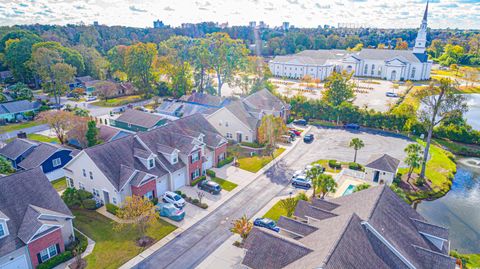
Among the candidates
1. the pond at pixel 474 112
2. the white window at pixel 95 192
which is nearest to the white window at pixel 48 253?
the white window at pixel 95 192

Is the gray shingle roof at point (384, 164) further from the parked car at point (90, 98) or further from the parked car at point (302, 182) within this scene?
→ the parked car at point (90, 98)

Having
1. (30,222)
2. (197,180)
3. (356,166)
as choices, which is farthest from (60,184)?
(356,166)

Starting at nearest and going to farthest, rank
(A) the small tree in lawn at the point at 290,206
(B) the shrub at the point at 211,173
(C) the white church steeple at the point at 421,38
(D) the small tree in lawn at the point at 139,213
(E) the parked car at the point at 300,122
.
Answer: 1. (D) the small tree in lawn at the point at 139,213
2. (A) the small tree in lawn at the point at 290,206
3. (B) the shrub at the point at 211,173
4. (E) the parked car at the point at 300,122
5. (C) the white church steeple at the point at 421,38

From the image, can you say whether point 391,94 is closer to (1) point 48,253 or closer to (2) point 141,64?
(2) point 141,64

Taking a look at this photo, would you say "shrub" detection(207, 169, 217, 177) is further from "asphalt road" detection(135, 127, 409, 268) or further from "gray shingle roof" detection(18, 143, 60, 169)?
"gray shingle roof" detection(18, 143, 60, 169)

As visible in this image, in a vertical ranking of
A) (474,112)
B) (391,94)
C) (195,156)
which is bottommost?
(474,112)

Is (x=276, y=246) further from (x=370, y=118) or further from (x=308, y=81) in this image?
(x=308, y=81)

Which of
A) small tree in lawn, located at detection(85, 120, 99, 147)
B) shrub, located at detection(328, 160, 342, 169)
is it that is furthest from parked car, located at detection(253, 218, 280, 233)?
small tree in lawn, located at detection(85, 120, 99, 147)
